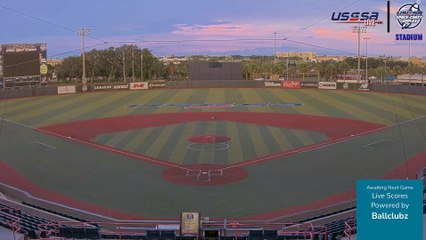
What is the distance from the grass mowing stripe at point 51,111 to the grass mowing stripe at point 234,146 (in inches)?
725

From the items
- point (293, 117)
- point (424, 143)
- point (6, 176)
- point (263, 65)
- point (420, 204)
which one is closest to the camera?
point (420, 204)

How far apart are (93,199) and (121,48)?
114483 mm

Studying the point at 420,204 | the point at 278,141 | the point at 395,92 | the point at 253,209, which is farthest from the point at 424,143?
the point at 395,92

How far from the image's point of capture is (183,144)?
109ft

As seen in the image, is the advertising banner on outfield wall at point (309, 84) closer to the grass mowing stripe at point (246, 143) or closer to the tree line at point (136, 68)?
the tree line at point (136, 68)

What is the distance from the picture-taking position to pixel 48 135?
37812 mm

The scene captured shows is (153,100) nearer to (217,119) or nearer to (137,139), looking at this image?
(217,119)

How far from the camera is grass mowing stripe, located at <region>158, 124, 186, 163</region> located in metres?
29.3

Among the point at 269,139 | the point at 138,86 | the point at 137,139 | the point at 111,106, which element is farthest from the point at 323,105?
the point at 138,86

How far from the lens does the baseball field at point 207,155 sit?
827 inches

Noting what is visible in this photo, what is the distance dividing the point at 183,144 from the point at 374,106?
99.4ft

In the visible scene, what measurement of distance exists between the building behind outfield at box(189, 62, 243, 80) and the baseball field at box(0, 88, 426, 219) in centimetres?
3752

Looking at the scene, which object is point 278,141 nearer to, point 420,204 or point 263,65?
point 420,204

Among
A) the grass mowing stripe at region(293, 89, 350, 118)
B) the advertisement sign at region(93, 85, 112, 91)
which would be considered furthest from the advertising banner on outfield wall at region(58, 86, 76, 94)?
the grass mowing stripe at region(293, 89, 350, 118)
